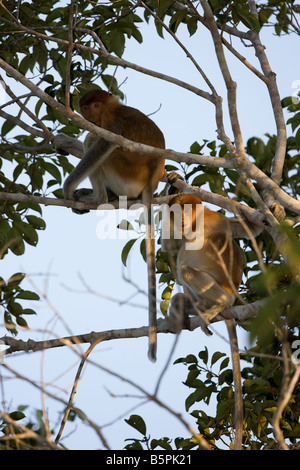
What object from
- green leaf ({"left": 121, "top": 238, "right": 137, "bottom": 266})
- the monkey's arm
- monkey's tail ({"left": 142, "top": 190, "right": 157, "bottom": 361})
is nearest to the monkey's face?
the monkey's arm

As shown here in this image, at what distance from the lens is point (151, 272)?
3.94 metres

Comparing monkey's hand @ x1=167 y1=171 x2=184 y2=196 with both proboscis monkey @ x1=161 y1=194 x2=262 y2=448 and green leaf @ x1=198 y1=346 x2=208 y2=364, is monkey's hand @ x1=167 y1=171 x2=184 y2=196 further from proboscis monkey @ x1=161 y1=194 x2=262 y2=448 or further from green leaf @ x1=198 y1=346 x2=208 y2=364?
green leaf @ x1=198 y1=346 x2=208 y2=364

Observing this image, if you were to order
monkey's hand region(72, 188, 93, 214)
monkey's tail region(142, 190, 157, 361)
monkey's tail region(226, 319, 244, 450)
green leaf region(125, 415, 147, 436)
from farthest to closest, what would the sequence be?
monkey's hand region(72, 188, 93, 214) < green leaf region(125, 415, 147, 436) < monkey's tail region(142, 190, 157, 361) < monkey's tail region(226, 319, 244, 450)

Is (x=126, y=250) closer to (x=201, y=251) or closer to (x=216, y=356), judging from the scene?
(x=201, y=251)

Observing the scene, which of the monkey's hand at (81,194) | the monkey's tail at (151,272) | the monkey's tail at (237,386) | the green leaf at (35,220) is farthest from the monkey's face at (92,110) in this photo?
the monkey's tail at (237,386)

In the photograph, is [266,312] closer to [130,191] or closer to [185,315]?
[185,315]

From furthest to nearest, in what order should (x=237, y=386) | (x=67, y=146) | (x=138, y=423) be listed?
(x=67, y=146) → (x=138, y=423) → (x=237, y=386)

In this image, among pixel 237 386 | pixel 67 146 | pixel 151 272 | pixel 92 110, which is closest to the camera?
pixel 237 386

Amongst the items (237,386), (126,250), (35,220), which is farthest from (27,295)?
(237,386)

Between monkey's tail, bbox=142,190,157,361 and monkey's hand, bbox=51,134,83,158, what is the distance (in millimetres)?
607

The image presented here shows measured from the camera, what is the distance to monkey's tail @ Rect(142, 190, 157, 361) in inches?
136

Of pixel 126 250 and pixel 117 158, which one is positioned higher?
pixel 117 158

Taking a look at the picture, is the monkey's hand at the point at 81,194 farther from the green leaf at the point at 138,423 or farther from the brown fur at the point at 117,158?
the green leaf at the point at 138,423

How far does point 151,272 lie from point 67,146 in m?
1.32
